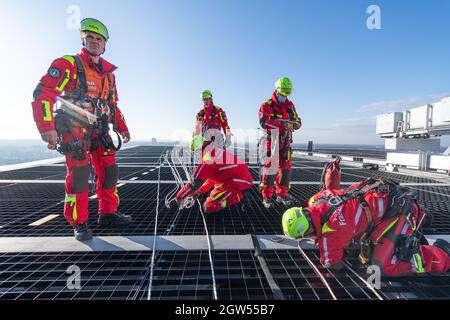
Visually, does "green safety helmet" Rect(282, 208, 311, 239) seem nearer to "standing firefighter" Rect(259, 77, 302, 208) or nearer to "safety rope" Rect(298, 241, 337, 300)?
"safety rope" Rect(298, 241, 337, 300)

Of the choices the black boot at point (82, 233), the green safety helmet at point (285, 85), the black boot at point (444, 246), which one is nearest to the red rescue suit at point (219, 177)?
the black boot at point (82, 233)

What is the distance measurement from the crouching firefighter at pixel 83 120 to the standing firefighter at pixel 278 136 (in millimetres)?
2151

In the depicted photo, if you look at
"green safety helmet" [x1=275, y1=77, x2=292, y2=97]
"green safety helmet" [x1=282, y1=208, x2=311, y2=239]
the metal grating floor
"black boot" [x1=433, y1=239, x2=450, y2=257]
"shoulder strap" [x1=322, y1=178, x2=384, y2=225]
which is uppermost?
"green safety helmet" [x1=275, y1=77, x2=292, y2=97]

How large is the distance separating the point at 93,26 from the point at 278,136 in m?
2.76

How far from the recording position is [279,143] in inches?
138

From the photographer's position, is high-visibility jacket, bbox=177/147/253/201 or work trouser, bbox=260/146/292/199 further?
work trouser, bbox=260/146/292/199

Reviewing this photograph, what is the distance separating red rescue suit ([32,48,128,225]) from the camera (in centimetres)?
201

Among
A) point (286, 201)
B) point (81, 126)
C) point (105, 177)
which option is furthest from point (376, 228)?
point (81, 126)

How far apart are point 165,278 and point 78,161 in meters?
1.50

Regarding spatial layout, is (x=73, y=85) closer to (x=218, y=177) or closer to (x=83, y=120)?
(x=83, y=120)

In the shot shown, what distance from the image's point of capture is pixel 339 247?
5.56 ft

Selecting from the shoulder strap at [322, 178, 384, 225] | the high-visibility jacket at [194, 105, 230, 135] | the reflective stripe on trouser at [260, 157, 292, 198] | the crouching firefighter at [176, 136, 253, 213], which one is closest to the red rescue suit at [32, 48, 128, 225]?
the crouching firefighter at [176, 136, 253, 213]

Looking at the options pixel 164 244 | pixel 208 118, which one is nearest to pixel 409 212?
pixel 164 244
